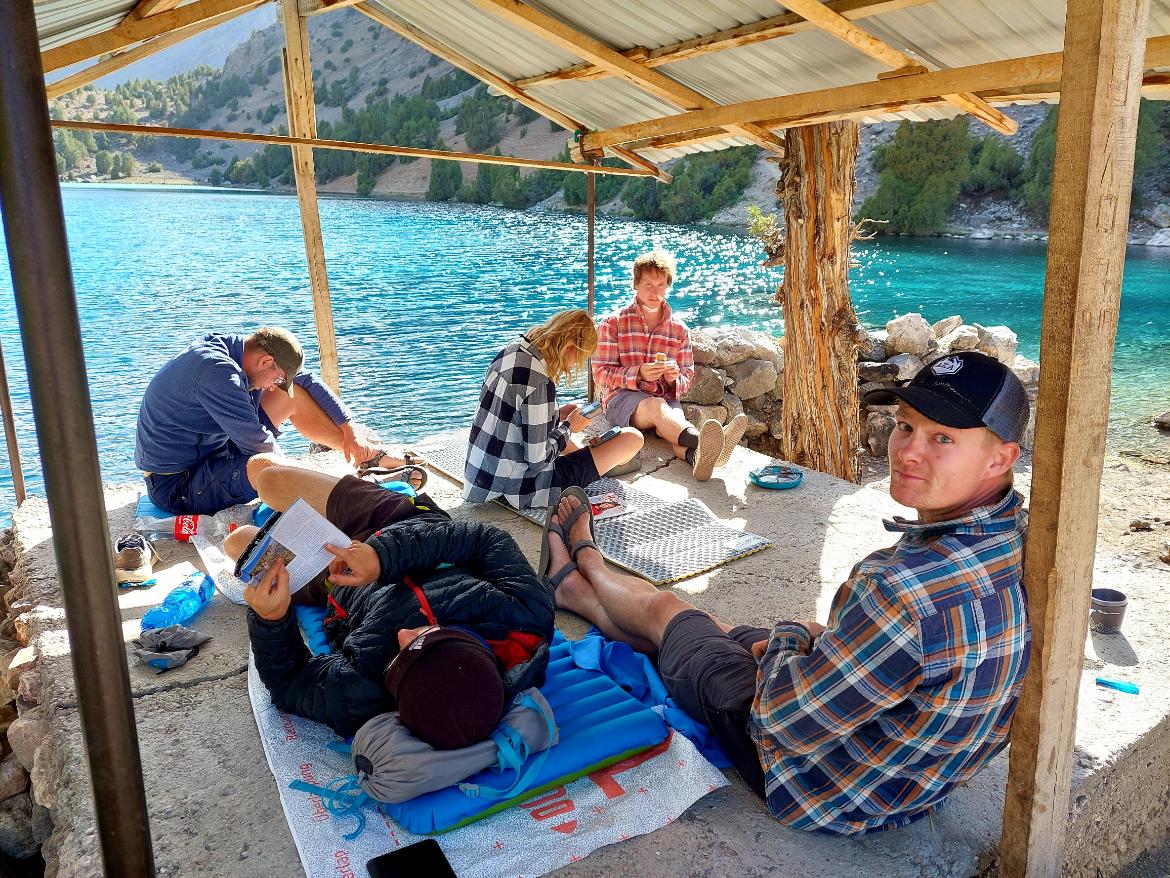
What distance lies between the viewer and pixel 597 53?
429 centimetres

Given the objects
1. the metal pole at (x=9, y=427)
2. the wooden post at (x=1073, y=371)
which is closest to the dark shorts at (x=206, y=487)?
the metal pole at (x=9, y=427)

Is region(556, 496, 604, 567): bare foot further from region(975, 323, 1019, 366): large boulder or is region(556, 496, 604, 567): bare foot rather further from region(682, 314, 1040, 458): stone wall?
region(975, 323, 1019, 366): large boulder

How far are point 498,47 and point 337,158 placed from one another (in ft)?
196

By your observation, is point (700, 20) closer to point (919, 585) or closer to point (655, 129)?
point (655, 129)

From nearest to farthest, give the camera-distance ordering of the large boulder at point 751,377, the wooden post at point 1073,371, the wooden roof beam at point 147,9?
the wooden post at point 1073,371, the wooden roof beam at point 147,9, the large boulder at point 751,377

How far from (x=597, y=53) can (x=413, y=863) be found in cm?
371

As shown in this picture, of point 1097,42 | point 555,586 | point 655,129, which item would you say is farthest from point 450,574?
point 655,129

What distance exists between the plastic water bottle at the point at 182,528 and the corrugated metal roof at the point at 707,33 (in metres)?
2.06

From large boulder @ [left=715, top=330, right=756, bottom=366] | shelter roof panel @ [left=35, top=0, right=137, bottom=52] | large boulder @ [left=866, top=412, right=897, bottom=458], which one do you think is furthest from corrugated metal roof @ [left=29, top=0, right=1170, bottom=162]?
large boulder @ [left=866, top=412, right=897, bottom=458]

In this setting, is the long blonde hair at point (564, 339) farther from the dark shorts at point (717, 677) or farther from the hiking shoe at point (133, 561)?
the hiking shoe at point (133, 561)

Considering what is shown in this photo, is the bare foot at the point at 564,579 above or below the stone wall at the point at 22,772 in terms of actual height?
above

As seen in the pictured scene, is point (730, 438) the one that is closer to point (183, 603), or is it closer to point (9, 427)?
point (183, 603)

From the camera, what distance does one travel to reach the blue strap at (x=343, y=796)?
2.13m

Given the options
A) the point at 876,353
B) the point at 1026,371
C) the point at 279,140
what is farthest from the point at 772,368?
the point at 279,140
